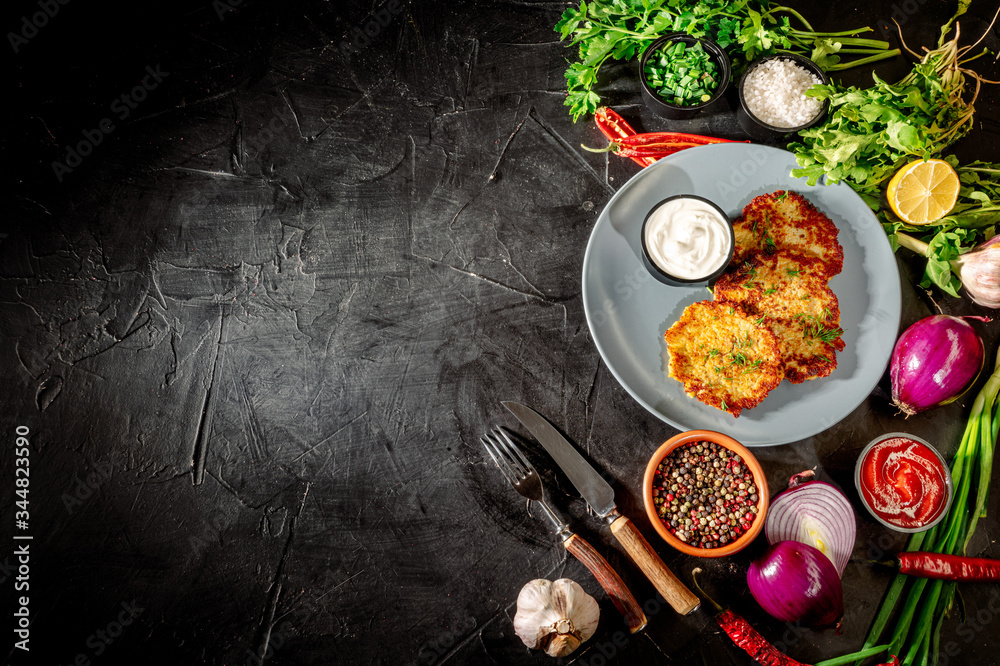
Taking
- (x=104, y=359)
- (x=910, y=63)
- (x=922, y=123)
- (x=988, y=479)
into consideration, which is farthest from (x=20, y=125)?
(x=988, y=479)

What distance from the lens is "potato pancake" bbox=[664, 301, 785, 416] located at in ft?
7.85

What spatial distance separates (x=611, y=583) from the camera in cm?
255

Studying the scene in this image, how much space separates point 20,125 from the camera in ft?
9.34

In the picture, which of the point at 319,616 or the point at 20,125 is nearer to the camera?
the point at 319,616

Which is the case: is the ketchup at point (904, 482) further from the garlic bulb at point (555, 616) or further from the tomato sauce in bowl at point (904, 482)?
the garlic bulb at point (555, 616)

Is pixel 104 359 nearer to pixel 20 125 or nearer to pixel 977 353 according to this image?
pixel 20 125

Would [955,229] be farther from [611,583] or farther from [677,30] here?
[611,583]

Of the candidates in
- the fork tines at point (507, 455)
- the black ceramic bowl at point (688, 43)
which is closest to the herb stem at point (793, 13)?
the black ceramic bowl at point (688, 43)

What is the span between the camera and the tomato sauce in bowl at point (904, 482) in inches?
102

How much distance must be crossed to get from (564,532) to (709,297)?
134 cm

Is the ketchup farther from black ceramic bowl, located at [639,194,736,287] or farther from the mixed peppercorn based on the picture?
black ceramic bowl, located at [639,194,736,287]

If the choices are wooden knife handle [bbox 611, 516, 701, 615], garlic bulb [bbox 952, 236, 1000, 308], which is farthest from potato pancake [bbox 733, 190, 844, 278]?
wooden knife handle [bbox 611, 516, 701, 615]

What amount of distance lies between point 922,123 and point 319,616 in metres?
3.75

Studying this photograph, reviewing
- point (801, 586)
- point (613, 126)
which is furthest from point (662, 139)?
point (801, 586)
